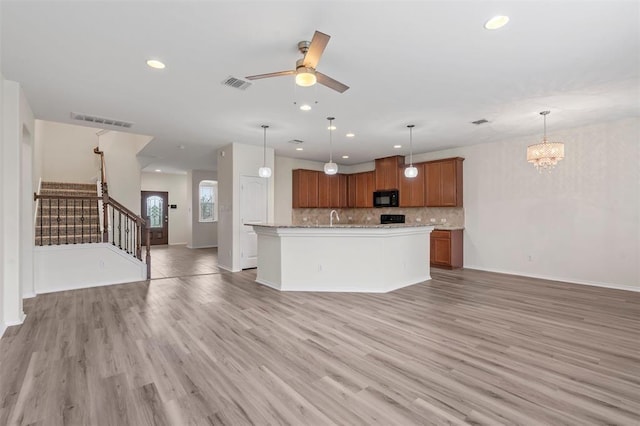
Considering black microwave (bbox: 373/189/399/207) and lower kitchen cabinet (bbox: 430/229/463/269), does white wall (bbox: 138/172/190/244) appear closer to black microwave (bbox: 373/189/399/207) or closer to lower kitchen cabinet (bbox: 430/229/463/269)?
black microwave (bbox: 373/189/399/207)

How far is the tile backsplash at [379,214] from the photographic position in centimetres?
730

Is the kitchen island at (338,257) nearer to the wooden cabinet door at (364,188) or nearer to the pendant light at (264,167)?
the pendant light at (264,167)

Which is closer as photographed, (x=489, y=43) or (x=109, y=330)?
(x=489, y=43)

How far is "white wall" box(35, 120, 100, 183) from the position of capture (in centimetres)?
764

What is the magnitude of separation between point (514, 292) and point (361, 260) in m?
2.51

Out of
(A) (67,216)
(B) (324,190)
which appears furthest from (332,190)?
(A) (67,216)

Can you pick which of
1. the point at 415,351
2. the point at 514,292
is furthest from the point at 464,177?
the point at 415,351

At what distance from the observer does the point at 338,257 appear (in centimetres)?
491

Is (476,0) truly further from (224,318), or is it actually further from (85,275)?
(85,275)

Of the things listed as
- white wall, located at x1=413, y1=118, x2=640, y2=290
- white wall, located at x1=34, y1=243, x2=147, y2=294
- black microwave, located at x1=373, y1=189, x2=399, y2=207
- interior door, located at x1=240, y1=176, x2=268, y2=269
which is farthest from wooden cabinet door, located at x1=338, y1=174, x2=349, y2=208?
white wall, located at x1=34, y1=243, x2=147, y2=294

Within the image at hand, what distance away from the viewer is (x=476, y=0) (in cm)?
216

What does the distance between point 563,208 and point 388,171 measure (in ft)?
12.4

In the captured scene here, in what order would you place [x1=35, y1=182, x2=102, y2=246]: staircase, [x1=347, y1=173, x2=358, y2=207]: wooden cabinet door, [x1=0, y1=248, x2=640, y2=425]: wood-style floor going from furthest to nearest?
[x1=347, y1=173, x2=358, y2=207]: wooden cabinet door
[x1=35, y1=182, x2=102, y2=246]: staircase
[x1=0, y1=248, x2=640, y2=425]: wood-style floor

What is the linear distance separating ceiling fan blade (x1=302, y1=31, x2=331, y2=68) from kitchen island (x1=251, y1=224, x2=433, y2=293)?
274cm
